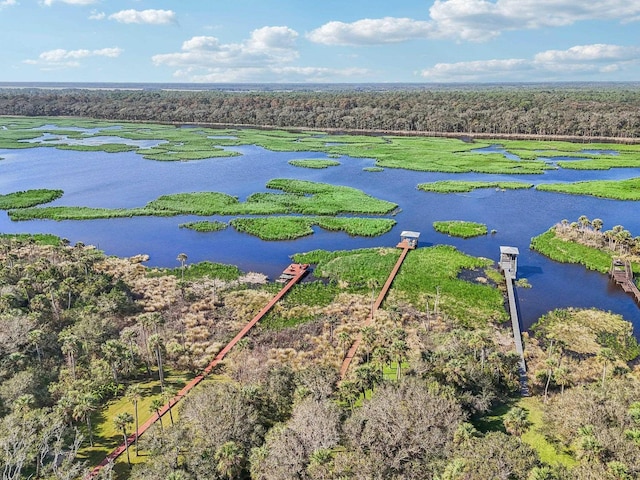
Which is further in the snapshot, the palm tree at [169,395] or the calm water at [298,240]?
the calm water at [298,240]

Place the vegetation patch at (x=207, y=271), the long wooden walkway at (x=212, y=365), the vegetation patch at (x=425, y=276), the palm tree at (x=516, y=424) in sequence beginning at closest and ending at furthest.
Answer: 1. the palm tree at (x=516, y=424)
2. the long wooden walkway at (x=212, y=365)
3. the vegetation patch at (x=425, y=276)
4. the vegetation patch at (x=207, y=271)

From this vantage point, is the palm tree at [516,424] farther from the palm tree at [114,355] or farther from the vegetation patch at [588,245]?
the vegetation patch at [588,245]

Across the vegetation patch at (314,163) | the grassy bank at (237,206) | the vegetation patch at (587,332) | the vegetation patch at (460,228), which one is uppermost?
the vegetation patch at (314,163)

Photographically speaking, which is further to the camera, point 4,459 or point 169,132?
point 169,132

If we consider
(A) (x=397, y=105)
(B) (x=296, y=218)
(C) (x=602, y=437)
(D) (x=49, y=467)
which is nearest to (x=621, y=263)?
(C) (x=602, y=437)

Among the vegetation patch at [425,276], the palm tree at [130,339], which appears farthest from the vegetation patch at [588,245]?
the palm tree at [130,339]

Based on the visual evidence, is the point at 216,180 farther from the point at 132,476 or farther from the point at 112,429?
the point at 132,476

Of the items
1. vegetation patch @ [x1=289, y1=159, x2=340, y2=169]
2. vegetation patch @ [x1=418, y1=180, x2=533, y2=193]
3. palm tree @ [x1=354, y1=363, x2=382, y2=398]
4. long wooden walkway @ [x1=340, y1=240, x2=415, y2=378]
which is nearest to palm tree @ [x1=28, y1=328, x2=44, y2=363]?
long wooden walkway @ [x1=340, y1=240, x2=415, y2=378]
